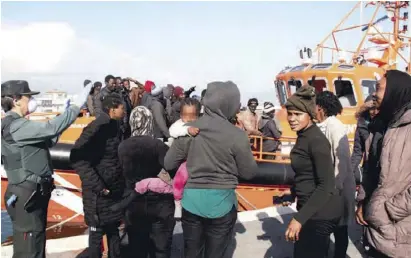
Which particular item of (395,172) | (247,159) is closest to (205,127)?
(247,159)

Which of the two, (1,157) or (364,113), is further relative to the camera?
(364,113)

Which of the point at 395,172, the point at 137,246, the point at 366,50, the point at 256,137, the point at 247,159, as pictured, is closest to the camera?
the point at 395,172

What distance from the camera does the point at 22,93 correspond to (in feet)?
9.20

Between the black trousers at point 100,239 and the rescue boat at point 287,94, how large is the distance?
2.09 m

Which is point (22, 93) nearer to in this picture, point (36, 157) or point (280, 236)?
point (36, 157)

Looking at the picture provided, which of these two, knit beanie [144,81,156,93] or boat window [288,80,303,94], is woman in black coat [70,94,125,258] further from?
boat window [288,80,303,94]

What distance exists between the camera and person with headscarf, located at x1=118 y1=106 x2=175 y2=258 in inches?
114

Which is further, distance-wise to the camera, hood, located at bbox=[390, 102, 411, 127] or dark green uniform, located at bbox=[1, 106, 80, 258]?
dark green uniform, located at bbox=[1, 106, 80, 258]

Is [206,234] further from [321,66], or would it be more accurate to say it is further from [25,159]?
[321,66]

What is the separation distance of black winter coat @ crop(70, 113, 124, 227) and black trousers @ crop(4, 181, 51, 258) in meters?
0.40

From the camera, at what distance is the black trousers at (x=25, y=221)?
110 inches

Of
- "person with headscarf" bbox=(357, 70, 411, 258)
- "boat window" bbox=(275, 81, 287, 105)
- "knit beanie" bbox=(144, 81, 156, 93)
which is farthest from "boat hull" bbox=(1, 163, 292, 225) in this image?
"person with headscarf" bbox=(357, 70, 411, 258)

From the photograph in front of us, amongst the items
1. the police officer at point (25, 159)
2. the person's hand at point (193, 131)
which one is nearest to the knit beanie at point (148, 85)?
the police officer at point (25, 159)

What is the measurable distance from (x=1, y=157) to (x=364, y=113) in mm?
3348
